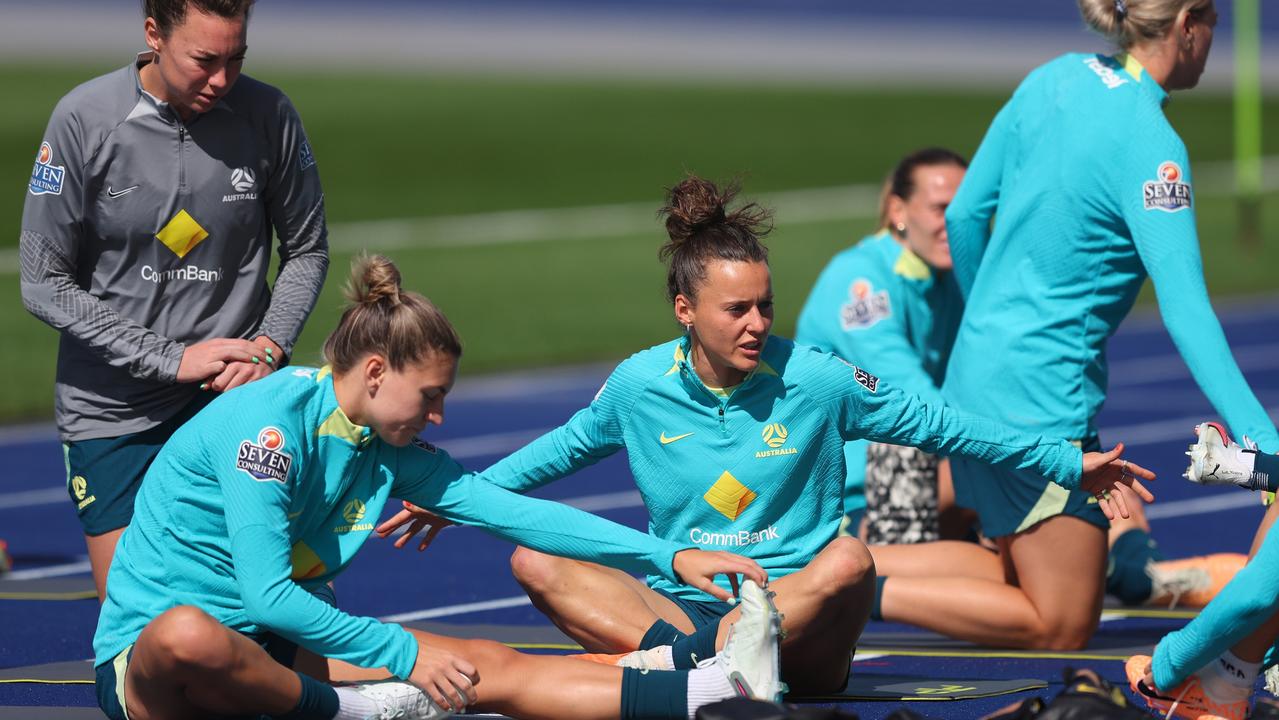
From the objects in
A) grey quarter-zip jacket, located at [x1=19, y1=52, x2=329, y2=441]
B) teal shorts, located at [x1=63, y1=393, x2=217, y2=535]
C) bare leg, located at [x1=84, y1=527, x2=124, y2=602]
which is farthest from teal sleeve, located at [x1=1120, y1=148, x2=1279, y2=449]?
bare leg, located at [x1=84, y1=527, x2=124, y2=602]

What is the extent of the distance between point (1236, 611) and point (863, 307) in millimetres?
2974

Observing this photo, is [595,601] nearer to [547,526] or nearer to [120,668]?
[547,526]

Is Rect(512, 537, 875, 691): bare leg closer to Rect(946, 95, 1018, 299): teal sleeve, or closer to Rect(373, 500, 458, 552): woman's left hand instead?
Rect(373, 500, 458, 552): woman's left hand

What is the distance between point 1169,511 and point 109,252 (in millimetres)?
5564

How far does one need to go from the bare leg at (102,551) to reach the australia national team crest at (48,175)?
104cm

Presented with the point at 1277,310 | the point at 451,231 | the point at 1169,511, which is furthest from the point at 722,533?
the point at 451,231

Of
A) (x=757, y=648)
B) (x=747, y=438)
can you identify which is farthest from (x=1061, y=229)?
(x=757, y=648)

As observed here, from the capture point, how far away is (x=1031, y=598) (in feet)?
22.8

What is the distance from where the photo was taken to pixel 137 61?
6.20 m

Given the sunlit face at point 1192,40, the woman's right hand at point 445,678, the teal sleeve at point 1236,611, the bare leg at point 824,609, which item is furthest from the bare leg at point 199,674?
the sunlit face at point 1192,40

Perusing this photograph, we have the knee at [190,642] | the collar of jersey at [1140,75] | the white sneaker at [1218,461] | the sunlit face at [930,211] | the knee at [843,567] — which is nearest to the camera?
the knee at [190,642]

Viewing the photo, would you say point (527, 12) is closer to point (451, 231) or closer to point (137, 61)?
point (451, 231)

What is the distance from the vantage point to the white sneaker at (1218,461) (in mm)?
5359

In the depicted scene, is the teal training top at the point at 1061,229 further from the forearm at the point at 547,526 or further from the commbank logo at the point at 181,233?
the commbank logo at the point at 181,233
